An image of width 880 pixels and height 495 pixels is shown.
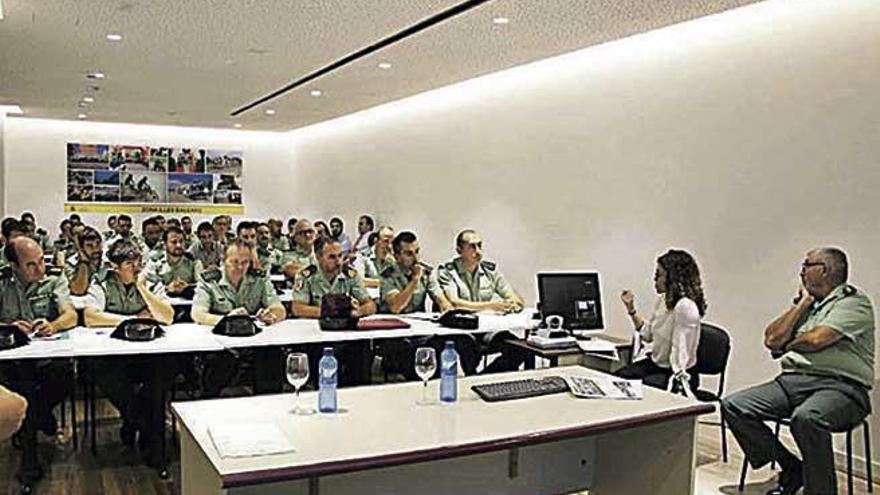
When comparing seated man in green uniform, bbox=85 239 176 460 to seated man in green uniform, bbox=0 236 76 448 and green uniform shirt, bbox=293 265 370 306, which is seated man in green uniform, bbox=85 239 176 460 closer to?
seated man in green uniform, bbox=0 236 76 448

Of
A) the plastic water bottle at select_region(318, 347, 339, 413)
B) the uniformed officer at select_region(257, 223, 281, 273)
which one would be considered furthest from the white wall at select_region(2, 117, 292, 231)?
the plastic water bottle at select_region(318, 347, 339, 413)

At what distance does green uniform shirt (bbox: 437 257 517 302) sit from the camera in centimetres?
599

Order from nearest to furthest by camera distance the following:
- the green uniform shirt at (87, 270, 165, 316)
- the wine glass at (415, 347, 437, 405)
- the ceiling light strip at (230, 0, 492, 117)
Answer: the wine glass at (415, 347, 437, 405)
the ceiling light strip at (230, 0, 492, 117)
the green uniform shirt at (87, 270, 165, 316)

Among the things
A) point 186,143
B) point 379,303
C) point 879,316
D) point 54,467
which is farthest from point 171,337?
point 186,143

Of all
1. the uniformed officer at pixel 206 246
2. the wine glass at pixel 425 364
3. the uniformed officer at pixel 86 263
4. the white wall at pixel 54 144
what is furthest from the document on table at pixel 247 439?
the white wall at pixel 54 144

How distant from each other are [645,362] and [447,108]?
4954 mm

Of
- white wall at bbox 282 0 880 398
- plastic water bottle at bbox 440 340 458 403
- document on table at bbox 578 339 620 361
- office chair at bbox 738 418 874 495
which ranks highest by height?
white wall at bbox 282 0 880 398

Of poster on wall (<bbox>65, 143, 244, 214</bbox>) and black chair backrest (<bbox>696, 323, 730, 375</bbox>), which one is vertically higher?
poster on wall (<bbox>65, 143, 244, 214</bbox>)

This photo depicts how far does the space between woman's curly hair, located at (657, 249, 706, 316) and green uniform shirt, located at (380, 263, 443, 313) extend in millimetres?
Answer: 1845

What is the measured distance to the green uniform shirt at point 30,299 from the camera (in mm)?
4539

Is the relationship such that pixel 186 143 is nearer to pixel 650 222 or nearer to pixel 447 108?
pixel 447 108

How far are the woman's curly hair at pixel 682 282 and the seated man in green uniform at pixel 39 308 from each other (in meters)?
3.32

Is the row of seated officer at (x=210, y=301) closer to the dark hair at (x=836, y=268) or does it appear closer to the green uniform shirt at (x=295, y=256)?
the dark hair at (x=836, y=268)

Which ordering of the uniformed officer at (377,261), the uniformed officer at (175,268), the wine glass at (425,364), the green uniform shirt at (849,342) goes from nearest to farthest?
the wine glass at (425,364) → the green uniform shirt at (849,342) → the uniformed officer at (175,268) → the uniformed officer at (377,261)
